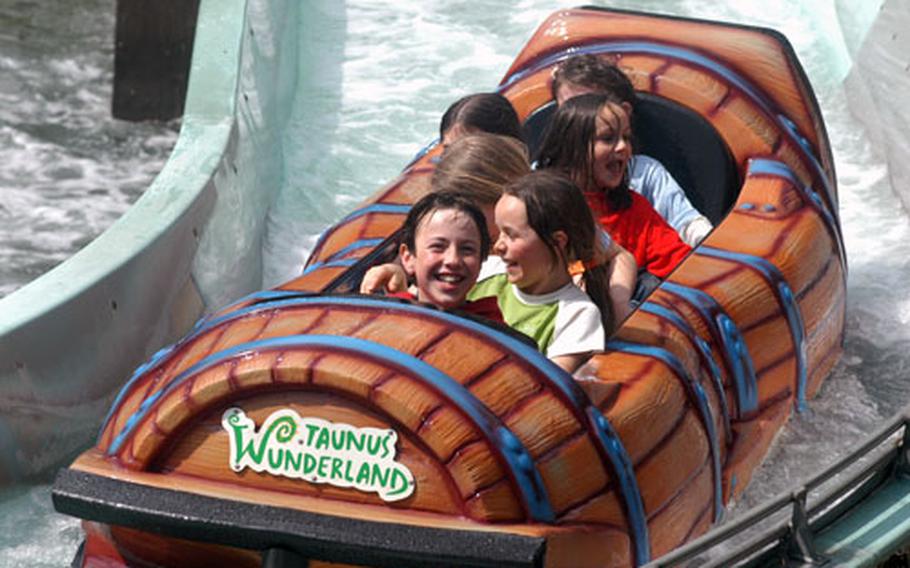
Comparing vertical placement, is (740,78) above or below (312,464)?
above

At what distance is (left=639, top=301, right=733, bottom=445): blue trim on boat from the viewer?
3785mm

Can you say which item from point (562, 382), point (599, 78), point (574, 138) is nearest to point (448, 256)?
point (562, 382)

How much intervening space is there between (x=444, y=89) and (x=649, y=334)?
3.44 meters

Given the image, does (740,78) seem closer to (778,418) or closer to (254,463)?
(778,418)

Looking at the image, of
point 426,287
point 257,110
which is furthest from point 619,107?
point 257,110

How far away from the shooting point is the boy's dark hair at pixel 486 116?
4312 millimetres

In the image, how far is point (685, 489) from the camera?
3580mm

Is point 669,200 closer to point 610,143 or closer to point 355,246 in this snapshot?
point 610,143

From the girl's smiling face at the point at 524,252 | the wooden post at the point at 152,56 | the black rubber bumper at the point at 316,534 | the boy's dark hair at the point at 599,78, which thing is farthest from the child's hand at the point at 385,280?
the wooden post at the point at 152,56

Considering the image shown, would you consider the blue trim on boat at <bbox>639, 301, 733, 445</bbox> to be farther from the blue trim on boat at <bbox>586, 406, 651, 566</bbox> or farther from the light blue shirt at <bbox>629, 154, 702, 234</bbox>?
the light blue shirt at <bbox>629, 154, 702, 234</bbox>

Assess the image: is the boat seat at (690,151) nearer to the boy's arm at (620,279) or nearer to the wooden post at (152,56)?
the boy's arm at (620,279)

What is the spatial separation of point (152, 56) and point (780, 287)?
4.47 m

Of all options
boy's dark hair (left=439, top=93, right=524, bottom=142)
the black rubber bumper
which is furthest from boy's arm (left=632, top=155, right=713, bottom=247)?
the black rubber bumper

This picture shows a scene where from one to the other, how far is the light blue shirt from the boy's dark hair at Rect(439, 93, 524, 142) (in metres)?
0.38
